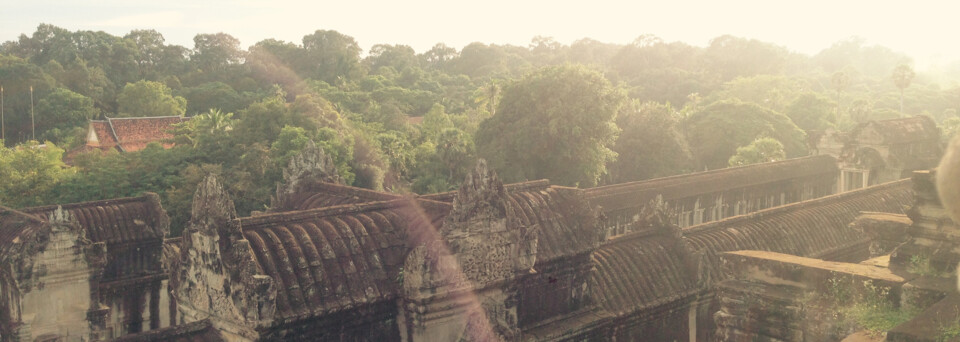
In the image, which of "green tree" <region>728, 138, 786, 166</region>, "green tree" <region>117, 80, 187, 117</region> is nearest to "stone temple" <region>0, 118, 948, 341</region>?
"green tree" <region>728, 138, 786, 166</region>

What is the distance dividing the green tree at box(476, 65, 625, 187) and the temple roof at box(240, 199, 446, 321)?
24.6 meters

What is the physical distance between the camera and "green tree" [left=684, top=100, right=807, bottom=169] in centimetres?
4691

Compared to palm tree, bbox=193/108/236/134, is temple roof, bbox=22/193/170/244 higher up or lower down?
lower down

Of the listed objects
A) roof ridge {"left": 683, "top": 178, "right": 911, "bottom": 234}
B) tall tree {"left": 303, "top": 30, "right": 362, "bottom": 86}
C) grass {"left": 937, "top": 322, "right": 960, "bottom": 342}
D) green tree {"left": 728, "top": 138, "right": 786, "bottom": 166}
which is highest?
tall tree {"left": 303, "top": 30, "right": 362, "bottom": 86}

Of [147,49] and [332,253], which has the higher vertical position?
[147,49]

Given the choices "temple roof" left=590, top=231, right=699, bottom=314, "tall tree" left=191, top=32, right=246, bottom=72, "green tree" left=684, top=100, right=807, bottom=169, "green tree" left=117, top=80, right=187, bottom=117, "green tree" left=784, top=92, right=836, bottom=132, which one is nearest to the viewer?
"temple roof" left=590, top=231, right=699, bottom=314

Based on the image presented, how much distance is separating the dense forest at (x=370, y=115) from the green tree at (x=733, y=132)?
94 millimetres

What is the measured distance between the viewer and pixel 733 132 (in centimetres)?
4734

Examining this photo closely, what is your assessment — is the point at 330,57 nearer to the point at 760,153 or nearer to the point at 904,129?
the point at 760,153

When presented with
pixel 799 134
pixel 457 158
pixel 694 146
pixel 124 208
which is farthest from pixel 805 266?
pixel 799 134

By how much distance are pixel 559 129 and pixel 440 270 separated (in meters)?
25.8

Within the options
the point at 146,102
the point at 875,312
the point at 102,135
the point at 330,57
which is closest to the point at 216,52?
the point at 330,57

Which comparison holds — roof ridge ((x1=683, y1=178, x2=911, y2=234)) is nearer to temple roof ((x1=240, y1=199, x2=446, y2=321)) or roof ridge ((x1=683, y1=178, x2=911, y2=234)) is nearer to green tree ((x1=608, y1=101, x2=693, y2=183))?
temple roof ((x1=240, y1=199, x2=446, y2=321))

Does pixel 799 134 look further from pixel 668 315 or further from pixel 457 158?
pixel 668 315
